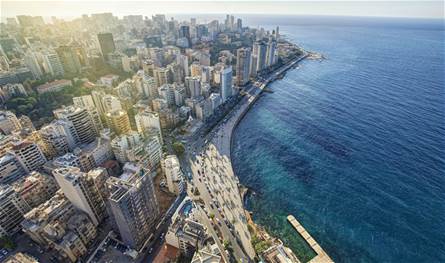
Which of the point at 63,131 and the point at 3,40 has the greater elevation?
the point at 3,40

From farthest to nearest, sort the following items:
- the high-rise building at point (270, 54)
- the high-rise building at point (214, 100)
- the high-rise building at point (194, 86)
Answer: the high-rise building at point (270, 54) → the high-rise building at point (194, 86) → the high-rise building at point (214, 100)

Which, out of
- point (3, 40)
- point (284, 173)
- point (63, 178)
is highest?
point (3, 40)

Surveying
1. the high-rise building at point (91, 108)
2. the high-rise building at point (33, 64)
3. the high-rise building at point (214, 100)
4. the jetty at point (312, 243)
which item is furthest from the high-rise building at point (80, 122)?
the jetty at point (312, 243)

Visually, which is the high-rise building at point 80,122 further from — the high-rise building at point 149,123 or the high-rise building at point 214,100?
the high-rise building at point 214,100

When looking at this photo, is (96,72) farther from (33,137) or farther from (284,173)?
(284,173)

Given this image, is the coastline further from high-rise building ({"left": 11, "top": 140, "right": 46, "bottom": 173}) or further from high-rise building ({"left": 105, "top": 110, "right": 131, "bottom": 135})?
high-rise building ({"left": 11, "top": 140, "right": 46, "bottom": 173})

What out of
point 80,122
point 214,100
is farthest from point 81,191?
point 214,100

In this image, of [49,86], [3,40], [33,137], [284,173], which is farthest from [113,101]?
[3,40]
